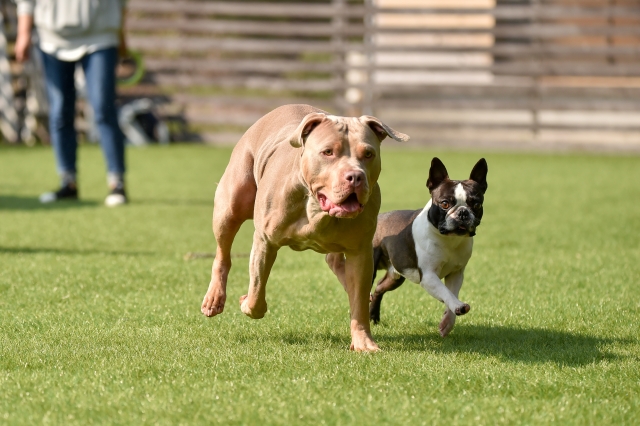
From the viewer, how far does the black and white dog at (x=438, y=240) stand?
4.42 meters

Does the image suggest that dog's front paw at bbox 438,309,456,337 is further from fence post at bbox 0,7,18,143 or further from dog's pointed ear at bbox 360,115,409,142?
fence post at bbox 0,7,18,143

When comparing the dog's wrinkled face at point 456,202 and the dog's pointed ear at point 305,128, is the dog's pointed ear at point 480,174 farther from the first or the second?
the dog's pointed ear at point 305,128

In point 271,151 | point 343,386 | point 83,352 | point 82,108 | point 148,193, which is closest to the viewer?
point 343,386

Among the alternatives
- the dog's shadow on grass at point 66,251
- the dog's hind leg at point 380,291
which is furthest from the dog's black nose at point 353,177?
the dog's shadow on grass at point 66,251

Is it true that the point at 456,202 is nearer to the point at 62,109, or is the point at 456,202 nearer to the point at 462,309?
the point at 462,309

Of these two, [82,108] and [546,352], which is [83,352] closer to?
[546,352]

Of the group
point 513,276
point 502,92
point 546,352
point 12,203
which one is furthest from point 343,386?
point 502,92

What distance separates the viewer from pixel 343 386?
3.44 meters

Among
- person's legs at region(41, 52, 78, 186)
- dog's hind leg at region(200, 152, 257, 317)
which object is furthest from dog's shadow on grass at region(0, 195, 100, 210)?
dog's hind leg at region(200, 152, 257, 317)

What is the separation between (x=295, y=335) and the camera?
14.3 ft

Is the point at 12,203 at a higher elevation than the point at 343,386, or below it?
below

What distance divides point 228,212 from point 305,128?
99cm

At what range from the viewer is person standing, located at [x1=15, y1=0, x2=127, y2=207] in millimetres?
8664

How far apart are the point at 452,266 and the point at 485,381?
1.14m
